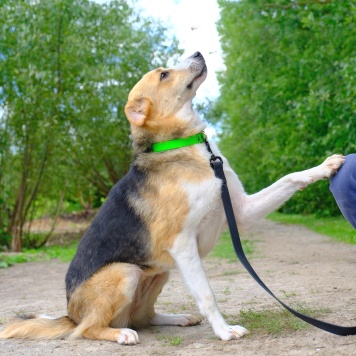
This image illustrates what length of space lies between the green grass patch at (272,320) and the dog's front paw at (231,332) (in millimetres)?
158

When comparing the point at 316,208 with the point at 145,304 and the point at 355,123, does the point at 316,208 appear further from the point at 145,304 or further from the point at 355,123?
the point at 145,304

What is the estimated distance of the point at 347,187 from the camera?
3.93 meters

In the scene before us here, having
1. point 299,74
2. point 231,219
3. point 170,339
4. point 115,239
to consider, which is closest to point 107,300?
point 115,239

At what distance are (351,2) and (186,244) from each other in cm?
887

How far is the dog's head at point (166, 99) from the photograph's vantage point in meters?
4.76

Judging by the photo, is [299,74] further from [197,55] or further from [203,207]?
[203,207]

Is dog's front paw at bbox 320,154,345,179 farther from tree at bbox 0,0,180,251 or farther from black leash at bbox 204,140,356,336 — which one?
tree at bbox 0,0,180,251

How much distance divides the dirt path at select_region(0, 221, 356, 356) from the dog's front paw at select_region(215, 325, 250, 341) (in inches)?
1.9

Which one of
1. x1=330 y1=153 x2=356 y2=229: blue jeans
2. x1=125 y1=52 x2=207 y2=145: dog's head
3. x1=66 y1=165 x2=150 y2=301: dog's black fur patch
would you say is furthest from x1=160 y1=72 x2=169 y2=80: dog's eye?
x1=330 y1=153 x2=356 y2=229: blue jeans

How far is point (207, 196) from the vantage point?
4344mm

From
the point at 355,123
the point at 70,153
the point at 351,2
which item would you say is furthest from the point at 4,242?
the point at 351,2

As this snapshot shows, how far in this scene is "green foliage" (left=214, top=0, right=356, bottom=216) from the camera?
44.1 feet

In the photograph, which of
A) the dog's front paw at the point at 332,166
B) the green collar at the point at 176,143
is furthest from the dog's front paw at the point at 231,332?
the green collar at the point at 176,143

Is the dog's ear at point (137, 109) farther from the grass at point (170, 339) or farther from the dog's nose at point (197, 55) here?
the grass at point (170, 339)
